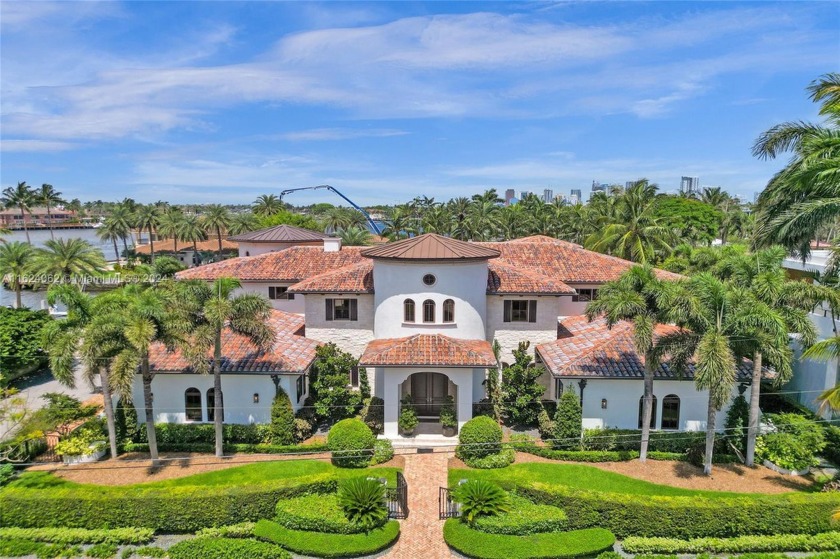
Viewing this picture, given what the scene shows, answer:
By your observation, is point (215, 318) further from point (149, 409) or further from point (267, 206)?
point (267, 206)

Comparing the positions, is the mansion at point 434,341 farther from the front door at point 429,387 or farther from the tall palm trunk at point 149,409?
the tall palm trunk at point 149,409

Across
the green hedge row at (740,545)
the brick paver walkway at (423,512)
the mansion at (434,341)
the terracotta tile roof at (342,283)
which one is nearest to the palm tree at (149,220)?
the mansion at (434,341)

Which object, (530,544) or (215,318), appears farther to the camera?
(215,318)

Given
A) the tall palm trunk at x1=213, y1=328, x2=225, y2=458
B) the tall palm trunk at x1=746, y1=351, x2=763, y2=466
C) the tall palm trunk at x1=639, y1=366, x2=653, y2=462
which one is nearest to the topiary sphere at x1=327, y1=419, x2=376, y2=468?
the tall palm trunk at x1=213, y1=328, x2=225, y2=458

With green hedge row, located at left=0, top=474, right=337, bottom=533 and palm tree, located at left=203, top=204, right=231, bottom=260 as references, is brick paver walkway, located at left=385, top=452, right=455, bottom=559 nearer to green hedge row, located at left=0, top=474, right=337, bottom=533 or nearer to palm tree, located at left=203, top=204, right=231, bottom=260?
green hedge row, located at left=0, top=474, right=337, bottom=533

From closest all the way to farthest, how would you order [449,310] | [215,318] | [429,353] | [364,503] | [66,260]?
[364,503] → [215,318] → [429,353] → [449,310] → [66,260]

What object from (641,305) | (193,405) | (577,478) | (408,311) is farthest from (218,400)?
(641,305)
